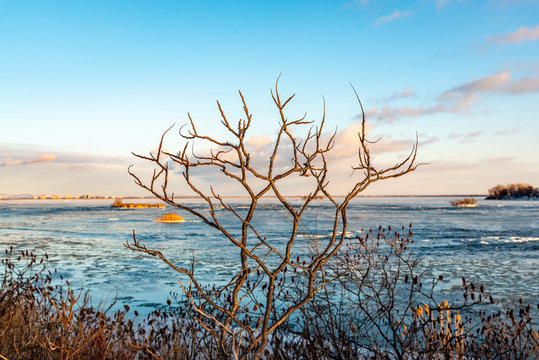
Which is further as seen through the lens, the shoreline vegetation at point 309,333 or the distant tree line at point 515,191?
the distant tree line at point 515,191

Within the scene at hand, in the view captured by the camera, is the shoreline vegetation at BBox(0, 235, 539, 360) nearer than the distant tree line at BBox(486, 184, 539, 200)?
Yes

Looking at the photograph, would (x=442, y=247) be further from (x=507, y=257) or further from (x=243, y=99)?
(x=243, y=99)

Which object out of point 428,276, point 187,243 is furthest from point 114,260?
point 428,276

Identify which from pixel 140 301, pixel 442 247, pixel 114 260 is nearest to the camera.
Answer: pixel 140 301

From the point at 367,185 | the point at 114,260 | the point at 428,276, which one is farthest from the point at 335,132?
the point at 114,260

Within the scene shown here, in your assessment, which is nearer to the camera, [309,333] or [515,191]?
[309,333]

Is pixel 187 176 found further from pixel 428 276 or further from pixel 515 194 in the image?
pixel 515 194

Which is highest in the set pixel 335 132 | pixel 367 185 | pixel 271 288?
pixel 335 132

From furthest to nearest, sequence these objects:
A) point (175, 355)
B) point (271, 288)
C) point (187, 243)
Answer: point (187, 243)
point (175, 355)
point (271, 288)

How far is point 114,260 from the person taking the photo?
14664 millimetres

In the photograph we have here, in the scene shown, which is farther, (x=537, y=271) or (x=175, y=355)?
(x=537, y=271)

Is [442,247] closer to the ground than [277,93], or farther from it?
closer to the ground

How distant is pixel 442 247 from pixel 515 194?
102 meters

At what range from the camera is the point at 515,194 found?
10325 centimetres
